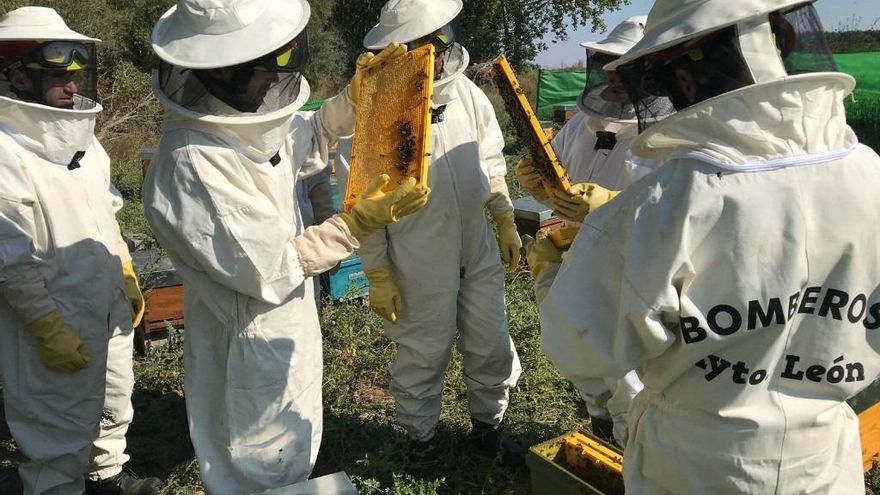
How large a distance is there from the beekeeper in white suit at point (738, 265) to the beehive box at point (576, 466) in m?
1.01

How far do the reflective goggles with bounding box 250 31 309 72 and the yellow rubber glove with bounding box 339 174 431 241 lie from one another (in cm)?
52

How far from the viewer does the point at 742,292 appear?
1452 millimetres

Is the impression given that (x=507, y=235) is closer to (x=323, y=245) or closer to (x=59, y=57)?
(x=323, y=245)

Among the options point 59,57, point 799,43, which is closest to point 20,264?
point 59,57

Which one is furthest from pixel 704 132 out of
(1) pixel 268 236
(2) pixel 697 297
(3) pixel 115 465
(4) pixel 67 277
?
(3) pixel 115 465

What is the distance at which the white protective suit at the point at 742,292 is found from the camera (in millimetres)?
1412

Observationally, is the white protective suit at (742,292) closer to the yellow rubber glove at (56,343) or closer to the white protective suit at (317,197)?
the yellow rubber glove at (56,343)

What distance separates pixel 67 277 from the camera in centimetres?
303

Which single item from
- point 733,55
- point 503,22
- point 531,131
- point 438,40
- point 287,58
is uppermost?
point 733,55

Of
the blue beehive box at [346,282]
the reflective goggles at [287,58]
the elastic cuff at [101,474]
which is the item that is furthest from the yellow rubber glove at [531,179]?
the elastic cuff at [101,474]

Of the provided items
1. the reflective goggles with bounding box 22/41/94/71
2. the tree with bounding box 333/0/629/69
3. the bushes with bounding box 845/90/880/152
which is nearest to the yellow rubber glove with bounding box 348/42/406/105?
the reflective goggles with bounding box 22/41/94/71

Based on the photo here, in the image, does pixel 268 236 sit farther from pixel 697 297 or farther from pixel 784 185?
pixel 784 185

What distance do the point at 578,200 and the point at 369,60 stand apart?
115 centimetres

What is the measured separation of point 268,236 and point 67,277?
130 centimetres
